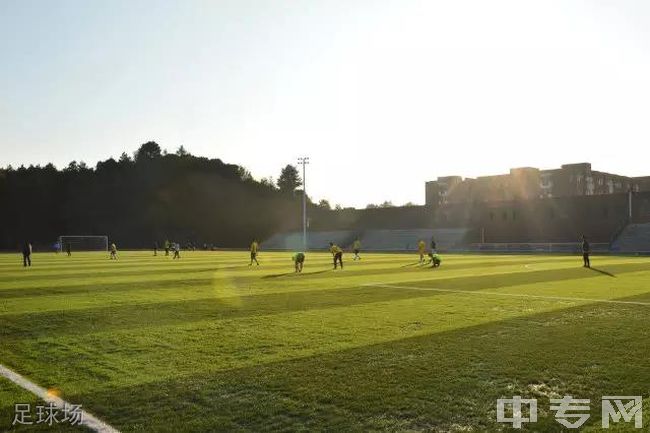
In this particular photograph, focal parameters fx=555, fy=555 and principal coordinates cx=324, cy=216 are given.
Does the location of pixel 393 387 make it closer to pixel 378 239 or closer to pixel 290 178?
pixel 378 239

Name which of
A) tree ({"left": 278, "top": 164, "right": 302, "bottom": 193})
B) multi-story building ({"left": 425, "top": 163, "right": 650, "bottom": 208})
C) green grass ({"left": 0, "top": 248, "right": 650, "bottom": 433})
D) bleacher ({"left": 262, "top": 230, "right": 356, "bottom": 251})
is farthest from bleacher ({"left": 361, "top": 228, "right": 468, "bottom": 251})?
green grass ({"left": 0, "top": 248, "right": 650, "bottom": 433})

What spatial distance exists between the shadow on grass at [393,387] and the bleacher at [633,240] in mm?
54525

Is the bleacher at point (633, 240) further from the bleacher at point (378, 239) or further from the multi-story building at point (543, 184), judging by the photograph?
the multi-story building at point (543, 184)

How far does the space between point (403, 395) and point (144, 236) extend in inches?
4159

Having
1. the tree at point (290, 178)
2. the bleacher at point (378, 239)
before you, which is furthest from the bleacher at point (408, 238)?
the tree at point (290, 178)

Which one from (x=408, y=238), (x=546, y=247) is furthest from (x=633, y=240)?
(x=408, y=238)

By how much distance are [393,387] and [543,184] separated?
110 metres

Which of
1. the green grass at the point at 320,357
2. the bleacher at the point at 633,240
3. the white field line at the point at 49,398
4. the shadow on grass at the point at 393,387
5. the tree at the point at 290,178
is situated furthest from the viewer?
the tree at the point at 290,178

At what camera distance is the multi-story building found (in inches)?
4043

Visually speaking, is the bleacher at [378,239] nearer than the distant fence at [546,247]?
No

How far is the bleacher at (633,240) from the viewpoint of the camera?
2306 inches

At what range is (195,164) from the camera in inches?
4577

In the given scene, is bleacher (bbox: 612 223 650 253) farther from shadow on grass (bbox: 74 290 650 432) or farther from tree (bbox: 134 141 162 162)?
tree (bbox: 134 141 162 162)

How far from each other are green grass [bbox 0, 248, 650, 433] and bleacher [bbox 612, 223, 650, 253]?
4796 centimetres
